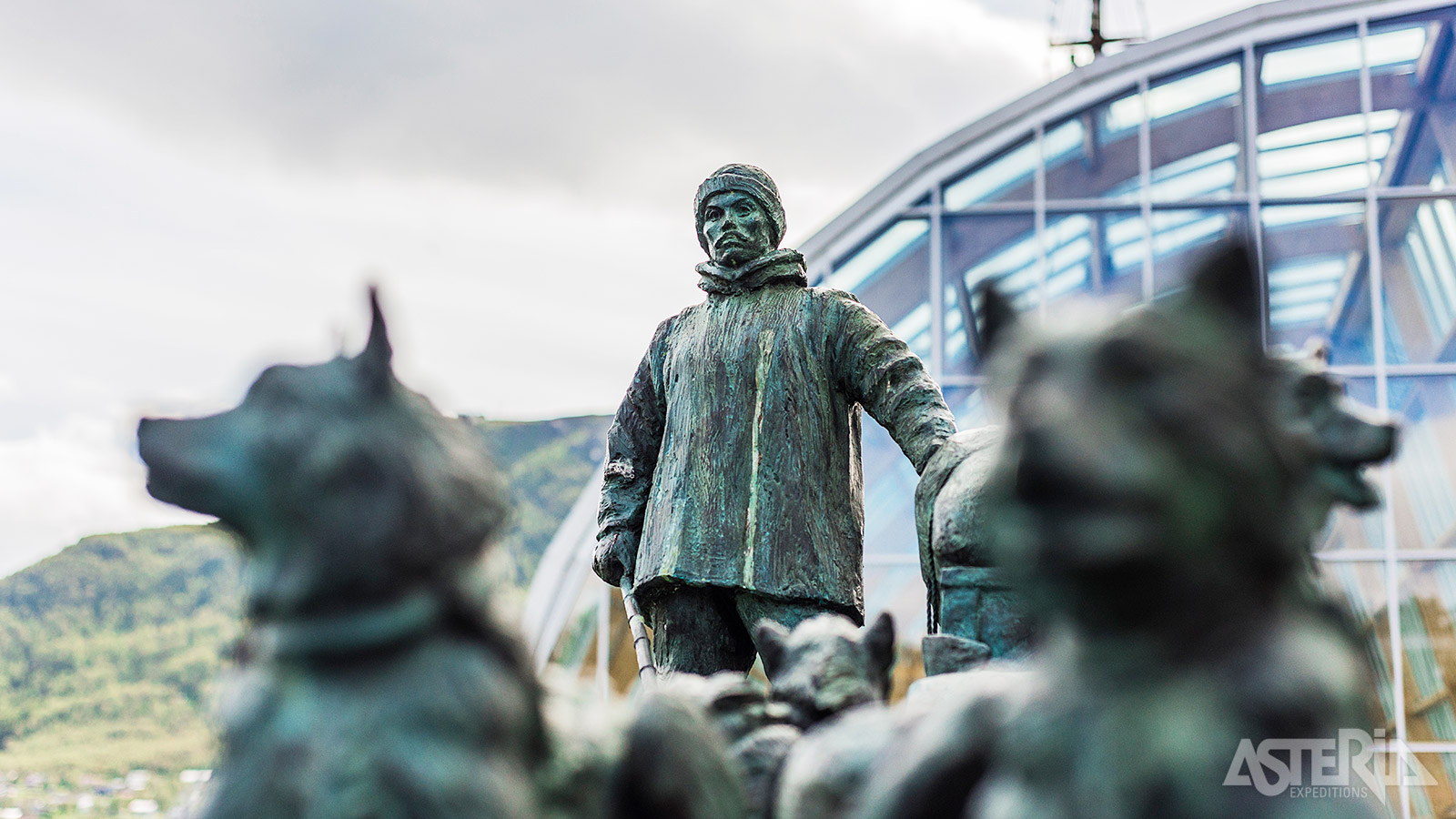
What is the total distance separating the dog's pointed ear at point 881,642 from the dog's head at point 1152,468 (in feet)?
3.49

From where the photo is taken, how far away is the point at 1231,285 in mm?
2117

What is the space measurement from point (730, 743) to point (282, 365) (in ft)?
3.68

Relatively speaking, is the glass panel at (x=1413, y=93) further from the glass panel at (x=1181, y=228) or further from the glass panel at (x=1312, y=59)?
the glass panel at (x=1181, y=228)

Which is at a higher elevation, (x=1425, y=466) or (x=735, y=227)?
(x=735, y=227)

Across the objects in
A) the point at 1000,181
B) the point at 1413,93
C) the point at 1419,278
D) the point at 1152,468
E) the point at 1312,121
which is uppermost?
the point at 1413,93

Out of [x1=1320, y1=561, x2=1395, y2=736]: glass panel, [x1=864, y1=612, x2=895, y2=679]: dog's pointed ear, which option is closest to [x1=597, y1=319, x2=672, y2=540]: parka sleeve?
[x1=864, y1=612, x2=895, y2=679]: dog's pointed ear

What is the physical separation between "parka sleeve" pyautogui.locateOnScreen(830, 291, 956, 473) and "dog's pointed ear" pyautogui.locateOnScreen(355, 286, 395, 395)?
2.02 m

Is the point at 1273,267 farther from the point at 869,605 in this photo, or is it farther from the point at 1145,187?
the point at 1145,187

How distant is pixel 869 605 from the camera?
585 inches

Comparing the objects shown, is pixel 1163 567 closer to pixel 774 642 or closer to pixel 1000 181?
pixel 774 642

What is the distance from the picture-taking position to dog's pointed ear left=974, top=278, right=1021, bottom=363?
2232mm

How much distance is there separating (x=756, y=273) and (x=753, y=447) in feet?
2.03

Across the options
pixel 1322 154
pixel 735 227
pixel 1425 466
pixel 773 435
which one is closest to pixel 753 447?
pixel 773 435

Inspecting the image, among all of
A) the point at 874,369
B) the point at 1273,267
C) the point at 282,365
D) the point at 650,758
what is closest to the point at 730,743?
the point at 650,758
